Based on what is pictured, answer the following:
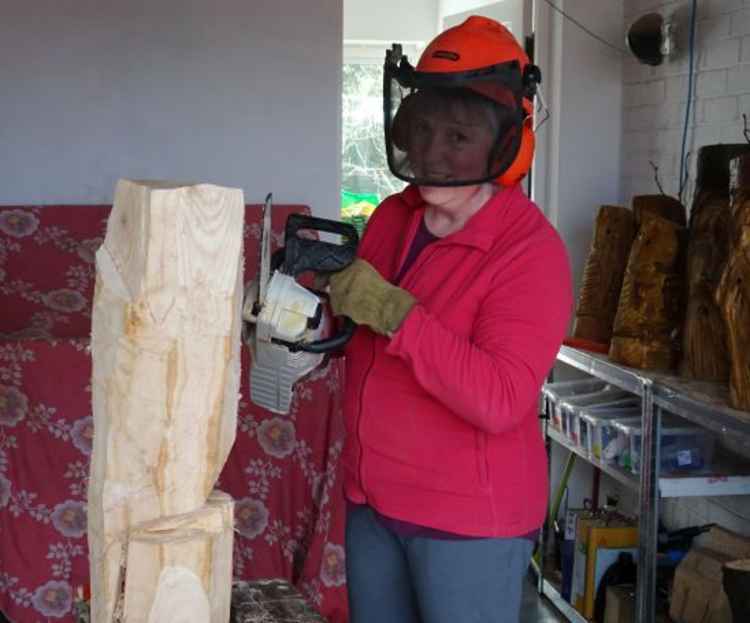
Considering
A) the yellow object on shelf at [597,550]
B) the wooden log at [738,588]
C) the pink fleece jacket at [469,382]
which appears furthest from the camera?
the yellow object on shelf at [597,550]

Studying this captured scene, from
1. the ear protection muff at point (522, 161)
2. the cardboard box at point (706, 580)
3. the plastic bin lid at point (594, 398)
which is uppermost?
the ear protection muff at point (522, 161)

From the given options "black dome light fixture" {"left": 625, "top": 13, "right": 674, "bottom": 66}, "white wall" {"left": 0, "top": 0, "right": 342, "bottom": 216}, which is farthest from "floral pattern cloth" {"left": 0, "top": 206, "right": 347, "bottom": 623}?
"black dome light fixture" {"left": 625, "top": 13, "right": 674, "bottom": 66}

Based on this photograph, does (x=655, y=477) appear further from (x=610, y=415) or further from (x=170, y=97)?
(x=170, y=97)

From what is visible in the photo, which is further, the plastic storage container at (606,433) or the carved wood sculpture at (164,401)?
the plastic storage container at (606,433)

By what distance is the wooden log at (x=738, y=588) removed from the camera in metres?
2.52

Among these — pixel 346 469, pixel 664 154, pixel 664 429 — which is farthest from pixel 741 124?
pixel 346 469

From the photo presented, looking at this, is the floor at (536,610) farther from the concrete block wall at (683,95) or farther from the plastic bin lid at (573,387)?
the concrete block wall at (683,95)

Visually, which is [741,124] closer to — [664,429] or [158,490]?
[664,429]

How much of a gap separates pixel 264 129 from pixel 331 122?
0.26 m

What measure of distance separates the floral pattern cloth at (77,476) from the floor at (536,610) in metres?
0.78

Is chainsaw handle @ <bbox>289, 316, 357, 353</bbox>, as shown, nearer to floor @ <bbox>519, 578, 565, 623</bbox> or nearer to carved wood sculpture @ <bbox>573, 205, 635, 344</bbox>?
carved wood sculpture @ <bbox>573, 205, 635, 344</bbox>

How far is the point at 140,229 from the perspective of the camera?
1.25 m

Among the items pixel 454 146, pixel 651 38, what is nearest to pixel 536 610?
pixel 651 38

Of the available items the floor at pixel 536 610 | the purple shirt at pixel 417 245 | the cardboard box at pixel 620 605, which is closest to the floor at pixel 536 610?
the floor at pixel 536 610
